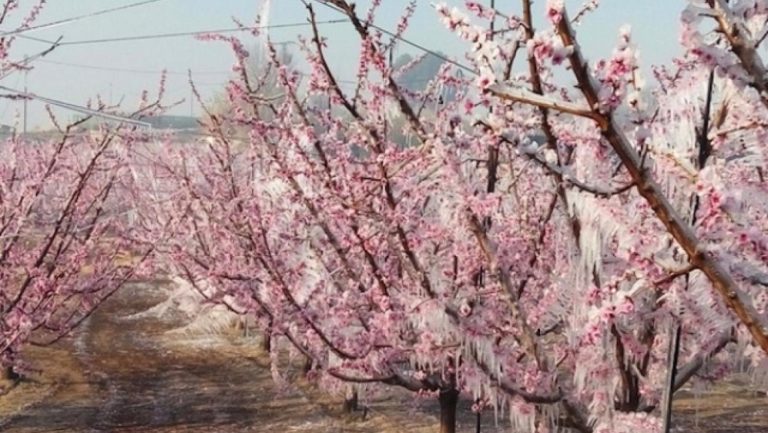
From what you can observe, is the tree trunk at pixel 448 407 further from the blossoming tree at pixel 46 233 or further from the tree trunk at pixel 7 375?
the tree trunk at pixel 7 375

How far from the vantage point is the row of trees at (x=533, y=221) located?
2400 mm

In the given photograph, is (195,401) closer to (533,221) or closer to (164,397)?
(164,397)

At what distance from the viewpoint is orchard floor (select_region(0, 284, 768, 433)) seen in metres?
13.0

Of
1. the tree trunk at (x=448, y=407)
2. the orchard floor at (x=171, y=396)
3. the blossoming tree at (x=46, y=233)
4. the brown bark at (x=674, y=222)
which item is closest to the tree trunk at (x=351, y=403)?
the orchard floor at (x=171, y=396)

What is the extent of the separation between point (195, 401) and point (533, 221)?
33.0 feet

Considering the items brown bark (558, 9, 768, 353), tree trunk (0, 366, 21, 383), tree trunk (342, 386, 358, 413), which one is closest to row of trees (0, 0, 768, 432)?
brown bark (558, 9, 768, 353)

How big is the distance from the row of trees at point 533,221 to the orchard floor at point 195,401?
17.0ft

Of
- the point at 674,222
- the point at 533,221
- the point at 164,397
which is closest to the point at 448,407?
the point at 533,221

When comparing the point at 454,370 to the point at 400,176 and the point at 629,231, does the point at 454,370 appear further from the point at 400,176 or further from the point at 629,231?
the point at 629,231

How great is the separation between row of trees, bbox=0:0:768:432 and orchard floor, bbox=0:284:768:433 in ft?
17.0

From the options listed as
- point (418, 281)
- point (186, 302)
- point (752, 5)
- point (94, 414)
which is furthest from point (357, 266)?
point (186, 302)

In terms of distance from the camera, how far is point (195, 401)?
49.1 feet

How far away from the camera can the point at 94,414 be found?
13.9 metres

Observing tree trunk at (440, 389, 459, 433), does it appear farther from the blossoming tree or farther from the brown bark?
the brown bark
